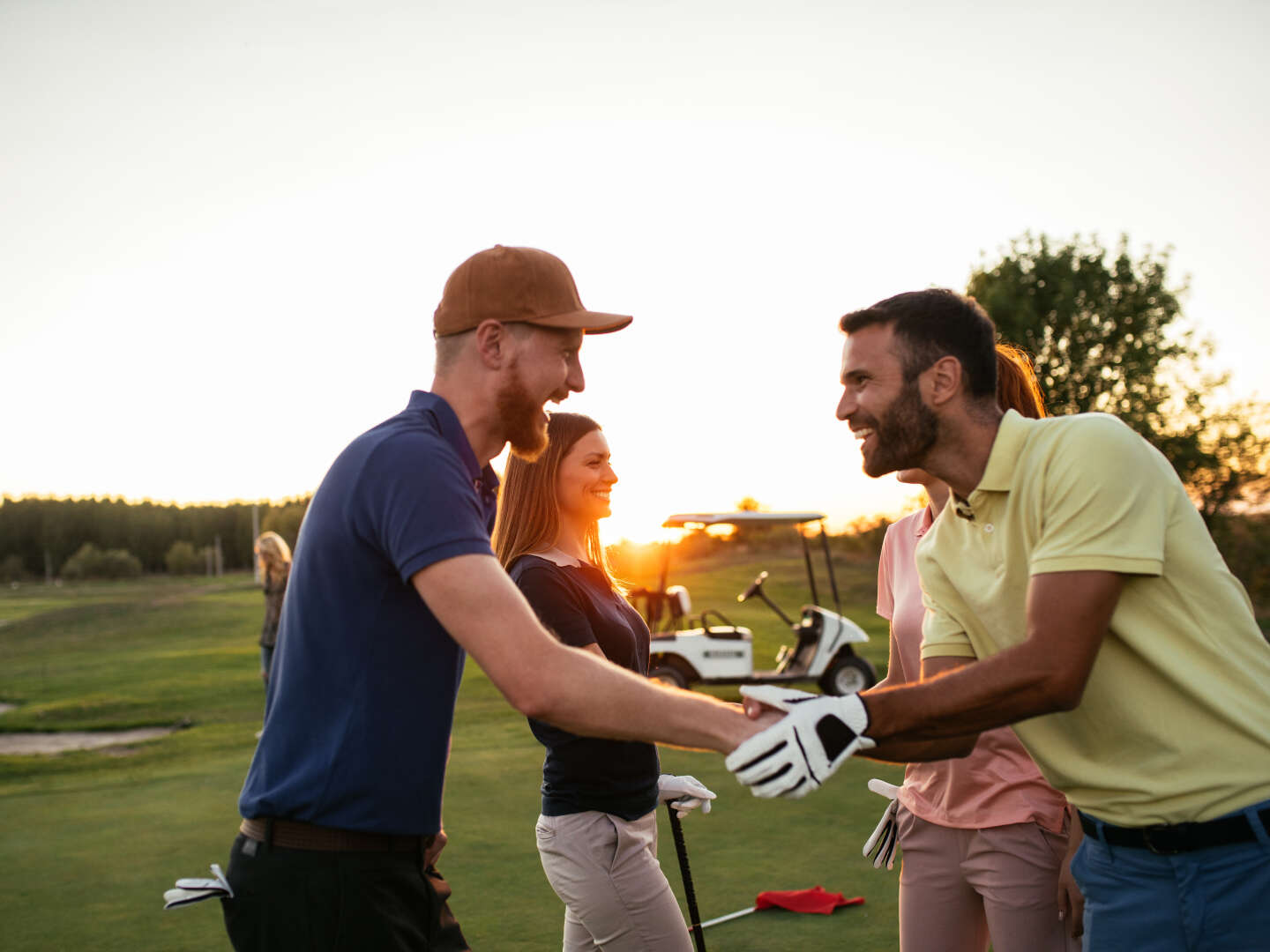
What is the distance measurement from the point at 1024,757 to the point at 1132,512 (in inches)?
50.5

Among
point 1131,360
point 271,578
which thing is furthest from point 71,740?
point 1131,360

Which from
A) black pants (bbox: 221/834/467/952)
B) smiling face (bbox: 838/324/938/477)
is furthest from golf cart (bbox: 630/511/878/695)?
black pants (bbox: 221/834/467/952)

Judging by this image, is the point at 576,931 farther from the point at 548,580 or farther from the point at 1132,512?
the point at 1132,512

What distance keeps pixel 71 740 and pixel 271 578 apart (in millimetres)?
4259

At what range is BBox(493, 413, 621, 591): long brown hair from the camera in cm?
354

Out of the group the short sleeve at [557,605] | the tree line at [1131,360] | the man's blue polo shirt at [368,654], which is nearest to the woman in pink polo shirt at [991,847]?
the short sleeve at [557,605]

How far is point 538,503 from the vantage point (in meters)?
3.58

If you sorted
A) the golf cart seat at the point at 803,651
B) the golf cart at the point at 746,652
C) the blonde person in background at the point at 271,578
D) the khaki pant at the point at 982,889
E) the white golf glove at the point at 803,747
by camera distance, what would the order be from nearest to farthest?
the white golf glove at the point at 803,747, the khaki pant at the point at 982,889, the blonde person in background at the point at 271,578, the golf cart at the point at 746,652, the golf cart seat at the point at 803,651

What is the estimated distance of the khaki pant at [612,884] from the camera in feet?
10.1

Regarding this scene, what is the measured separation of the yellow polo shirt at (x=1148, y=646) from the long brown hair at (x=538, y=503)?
5.48ft

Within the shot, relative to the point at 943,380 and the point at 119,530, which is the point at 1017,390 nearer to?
the point at 943,380

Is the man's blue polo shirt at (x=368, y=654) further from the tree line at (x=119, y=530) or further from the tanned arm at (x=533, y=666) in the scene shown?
the tree line at (x=119, y=530)

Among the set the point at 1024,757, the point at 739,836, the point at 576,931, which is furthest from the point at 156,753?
the point at 1024,757

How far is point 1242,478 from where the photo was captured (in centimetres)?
3481
